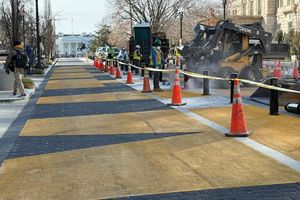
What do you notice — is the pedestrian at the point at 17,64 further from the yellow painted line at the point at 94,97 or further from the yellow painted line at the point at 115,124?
the yellow painted line at the point at 115,124

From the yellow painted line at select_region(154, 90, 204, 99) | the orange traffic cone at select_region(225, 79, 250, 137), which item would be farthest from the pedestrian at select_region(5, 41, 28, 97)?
the orange traffic cone at select_region(225, 79, 250, 137)

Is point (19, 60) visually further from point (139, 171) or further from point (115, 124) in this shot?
point (139, 171)

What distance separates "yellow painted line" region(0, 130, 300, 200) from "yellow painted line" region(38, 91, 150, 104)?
24.6 ft

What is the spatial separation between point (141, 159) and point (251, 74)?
13257 millimetres

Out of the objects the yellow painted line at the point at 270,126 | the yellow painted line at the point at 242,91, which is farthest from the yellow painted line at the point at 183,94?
the yellow painted line at the point at 270,126

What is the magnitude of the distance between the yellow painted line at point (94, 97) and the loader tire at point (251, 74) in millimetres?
4539

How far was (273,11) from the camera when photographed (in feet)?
292

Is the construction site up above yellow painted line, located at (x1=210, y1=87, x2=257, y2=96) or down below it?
below

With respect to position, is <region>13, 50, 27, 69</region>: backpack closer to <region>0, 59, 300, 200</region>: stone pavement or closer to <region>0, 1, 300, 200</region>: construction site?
<region>0, 1, 300, 200</region>: construction site

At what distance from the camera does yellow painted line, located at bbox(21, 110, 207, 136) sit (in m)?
A: 9.93

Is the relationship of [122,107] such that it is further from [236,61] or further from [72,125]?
[236,61]

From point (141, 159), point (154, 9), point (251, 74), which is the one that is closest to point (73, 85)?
point (251, 74)

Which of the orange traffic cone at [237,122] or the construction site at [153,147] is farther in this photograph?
the orange traffic cone at [237,122]

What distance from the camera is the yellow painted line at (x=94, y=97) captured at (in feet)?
52.1
